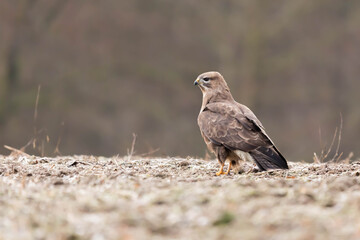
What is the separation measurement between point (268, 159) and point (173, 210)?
3048 mm

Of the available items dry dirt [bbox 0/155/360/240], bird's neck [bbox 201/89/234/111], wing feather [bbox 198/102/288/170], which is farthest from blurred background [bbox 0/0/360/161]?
dry dirt [bbox 0/155/360/240]

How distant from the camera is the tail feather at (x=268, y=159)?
6.41 metres

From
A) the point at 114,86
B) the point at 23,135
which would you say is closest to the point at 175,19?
the point at 114,86

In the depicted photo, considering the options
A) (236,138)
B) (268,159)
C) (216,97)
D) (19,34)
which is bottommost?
(268,159)

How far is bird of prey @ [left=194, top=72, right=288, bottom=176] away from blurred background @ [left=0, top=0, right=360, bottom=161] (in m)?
10.9

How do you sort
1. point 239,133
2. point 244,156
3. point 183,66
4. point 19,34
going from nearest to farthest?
point 244,156
point 239,133
point 19,34
point 183,66

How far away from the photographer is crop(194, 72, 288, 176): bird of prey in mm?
6543

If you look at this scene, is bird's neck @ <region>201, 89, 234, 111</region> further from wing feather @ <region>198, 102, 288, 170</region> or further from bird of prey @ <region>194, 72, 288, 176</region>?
wing feather @ <region>198, 102, 288, 170</region>

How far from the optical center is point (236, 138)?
6824 millimetres

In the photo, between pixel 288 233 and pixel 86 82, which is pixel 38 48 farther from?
pixel 288 233

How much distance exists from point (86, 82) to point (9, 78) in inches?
94.4

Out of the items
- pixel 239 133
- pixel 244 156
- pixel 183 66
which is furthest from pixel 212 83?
pixel 183 66

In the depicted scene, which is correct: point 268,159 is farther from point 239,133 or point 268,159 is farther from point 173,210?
point 173,210

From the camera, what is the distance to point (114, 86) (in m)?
18.7
